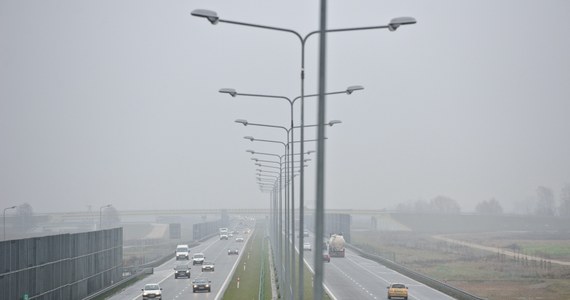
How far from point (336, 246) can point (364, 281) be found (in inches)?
1834

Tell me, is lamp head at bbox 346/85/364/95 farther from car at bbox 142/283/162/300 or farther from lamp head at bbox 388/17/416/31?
car at bbox 142/283/162/300

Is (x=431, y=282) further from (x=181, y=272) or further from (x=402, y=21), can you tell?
(x=402, y=21)

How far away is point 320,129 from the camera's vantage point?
2175 cm

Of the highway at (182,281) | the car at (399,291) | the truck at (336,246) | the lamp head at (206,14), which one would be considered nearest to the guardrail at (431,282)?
the car at (399,291)

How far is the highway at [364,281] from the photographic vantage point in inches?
2928

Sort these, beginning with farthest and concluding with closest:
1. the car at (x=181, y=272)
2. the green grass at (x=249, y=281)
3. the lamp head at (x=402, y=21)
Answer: the car at (x=181, y=272), the green grass at (x=249, y=281), the lamp head at (x=402, y=21)

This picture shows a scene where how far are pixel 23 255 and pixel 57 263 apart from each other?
8.44 meters

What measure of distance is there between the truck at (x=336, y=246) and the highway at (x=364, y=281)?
118 inches

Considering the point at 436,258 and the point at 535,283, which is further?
the point at 436,258

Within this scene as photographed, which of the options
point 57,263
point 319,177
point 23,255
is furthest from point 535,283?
point 319,177

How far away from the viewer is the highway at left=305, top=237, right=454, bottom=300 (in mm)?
74375

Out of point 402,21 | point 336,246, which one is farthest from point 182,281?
point 402,21

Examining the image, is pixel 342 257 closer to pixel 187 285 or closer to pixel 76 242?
pixel 187 285

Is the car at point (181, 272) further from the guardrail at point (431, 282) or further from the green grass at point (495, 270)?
the green grass at point (495, 270)
